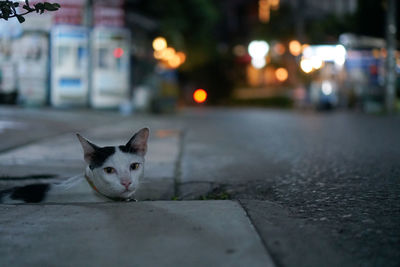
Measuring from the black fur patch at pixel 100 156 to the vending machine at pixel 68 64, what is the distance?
1571 cm

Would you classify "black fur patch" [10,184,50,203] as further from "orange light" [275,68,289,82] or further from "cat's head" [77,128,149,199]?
"orange light" [275,68,289,82]

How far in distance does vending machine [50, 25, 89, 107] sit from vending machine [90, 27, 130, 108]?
38 cm

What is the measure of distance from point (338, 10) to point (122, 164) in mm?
37526

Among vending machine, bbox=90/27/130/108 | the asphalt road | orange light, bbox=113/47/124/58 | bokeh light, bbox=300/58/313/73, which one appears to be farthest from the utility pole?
the asphalt road

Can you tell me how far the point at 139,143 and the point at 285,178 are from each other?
199cm

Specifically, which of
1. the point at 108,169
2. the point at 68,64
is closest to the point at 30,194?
the point at 108,169

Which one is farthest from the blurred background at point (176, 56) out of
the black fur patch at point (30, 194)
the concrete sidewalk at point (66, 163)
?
the black fur patch at point (30, 194)

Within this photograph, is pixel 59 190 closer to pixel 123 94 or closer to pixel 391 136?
pixel 391 136

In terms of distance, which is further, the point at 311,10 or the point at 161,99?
the point at 311,10

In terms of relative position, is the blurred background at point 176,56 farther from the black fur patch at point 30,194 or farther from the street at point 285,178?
the black fur patch at point 30,194

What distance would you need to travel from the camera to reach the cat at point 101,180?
3600 mm

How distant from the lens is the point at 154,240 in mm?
2783

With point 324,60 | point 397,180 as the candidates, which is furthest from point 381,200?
point 324,60

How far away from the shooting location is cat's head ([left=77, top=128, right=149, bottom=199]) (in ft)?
11.8
